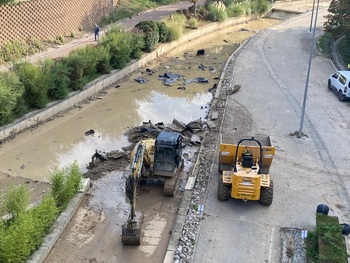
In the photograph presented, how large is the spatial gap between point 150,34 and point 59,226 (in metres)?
23.7

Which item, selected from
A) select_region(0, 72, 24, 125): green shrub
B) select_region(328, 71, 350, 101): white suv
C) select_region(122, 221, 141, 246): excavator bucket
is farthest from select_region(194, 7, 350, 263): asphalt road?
select_region(0, 72, 24, 125): green shrub

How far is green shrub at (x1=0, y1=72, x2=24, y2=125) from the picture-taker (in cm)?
2250

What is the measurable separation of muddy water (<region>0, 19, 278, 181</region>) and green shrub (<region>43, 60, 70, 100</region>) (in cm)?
123

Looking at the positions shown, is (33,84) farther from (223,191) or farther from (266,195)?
(266,195)

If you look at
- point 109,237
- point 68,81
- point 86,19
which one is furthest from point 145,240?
point 86,19

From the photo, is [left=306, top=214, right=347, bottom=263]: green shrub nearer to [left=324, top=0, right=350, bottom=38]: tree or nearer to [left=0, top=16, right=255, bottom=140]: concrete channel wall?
[left=0, top=16, right=255, bottom=140]: concrete channel wall

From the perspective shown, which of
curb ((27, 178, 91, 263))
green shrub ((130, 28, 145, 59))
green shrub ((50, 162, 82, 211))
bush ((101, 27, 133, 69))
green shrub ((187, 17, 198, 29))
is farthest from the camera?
green shrub ((187, 17, 198, 29))

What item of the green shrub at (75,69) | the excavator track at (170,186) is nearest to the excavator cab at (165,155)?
the excavator track at (170,186)

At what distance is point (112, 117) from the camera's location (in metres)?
26.6

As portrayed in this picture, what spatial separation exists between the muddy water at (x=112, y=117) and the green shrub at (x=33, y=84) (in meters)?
1.34

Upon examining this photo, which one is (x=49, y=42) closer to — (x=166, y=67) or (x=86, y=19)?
(x=86, y=19)

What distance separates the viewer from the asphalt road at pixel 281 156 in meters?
15.3

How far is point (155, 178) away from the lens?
1848 cm

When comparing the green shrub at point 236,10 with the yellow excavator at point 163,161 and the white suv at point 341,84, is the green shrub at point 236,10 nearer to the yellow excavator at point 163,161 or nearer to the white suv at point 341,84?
the white suv at point 341,84
